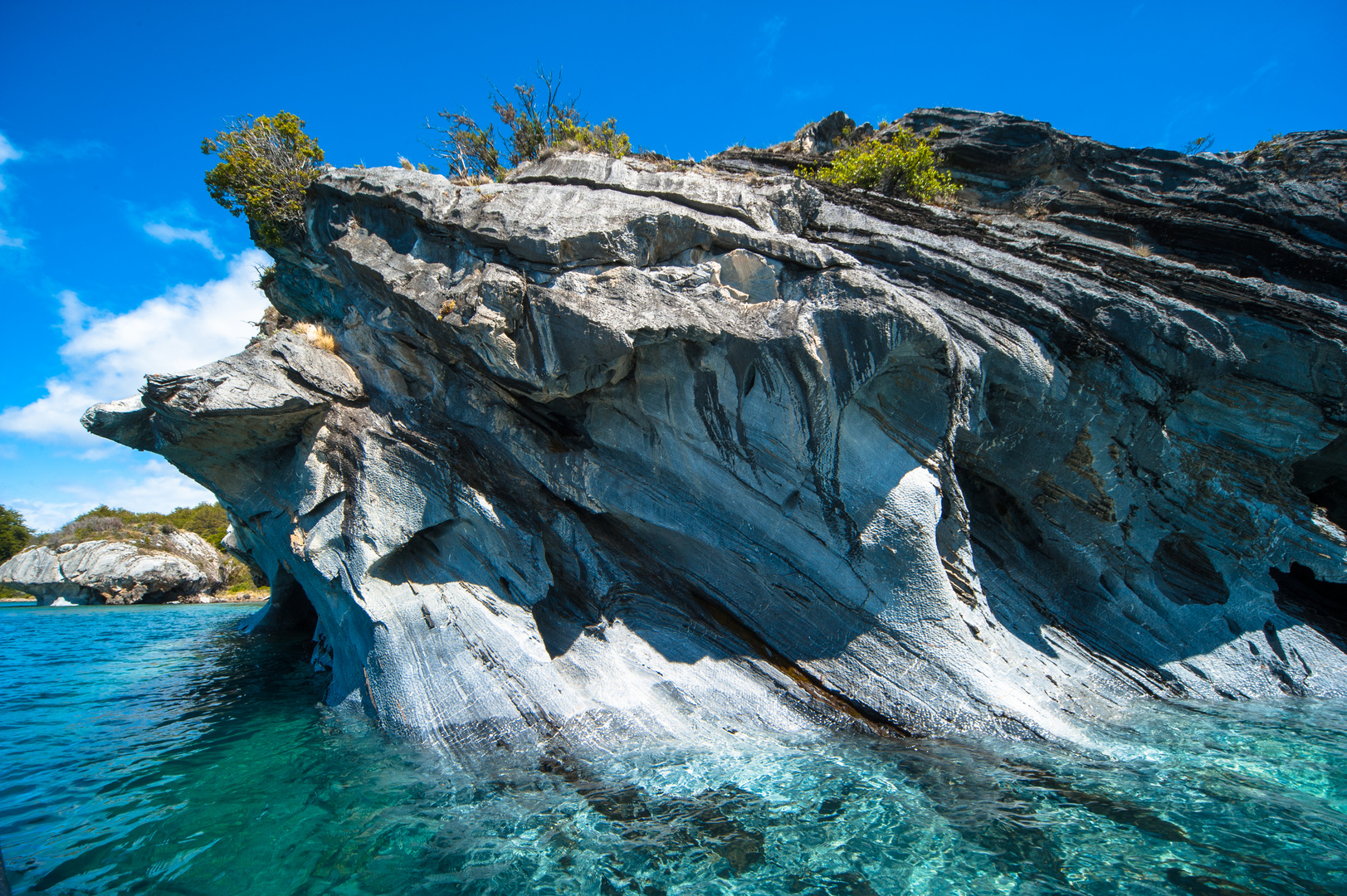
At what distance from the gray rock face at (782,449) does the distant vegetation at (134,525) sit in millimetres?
41683

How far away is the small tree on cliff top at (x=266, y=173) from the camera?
12.9m

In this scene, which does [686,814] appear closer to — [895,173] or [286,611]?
[895,173]

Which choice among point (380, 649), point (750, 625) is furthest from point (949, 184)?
point (380, 649)

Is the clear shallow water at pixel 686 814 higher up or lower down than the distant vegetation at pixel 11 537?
lower down

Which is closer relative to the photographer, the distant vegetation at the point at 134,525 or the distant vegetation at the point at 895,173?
the distant vegetation at the point at 895,173

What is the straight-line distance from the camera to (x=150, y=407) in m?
11.2

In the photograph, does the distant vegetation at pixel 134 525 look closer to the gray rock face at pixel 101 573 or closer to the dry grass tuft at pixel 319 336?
the gray rock face at pixel 101 573

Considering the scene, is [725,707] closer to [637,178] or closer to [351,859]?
[351,859]

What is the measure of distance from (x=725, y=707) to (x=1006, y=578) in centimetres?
699

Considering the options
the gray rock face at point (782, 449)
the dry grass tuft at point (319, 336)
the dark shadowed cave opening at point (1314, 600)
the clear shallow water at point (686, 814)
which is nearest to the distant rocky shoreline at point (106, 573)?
the gray rock face at point (782, 449)

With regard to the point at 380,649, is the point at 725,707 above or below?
below

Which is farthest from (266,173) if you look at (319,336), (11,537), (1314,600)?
(11,537)

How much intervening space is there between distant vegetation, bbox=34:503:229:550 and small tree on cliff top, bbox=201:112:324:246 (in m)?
38.0

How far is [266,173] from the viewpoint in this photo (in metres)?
13.1
